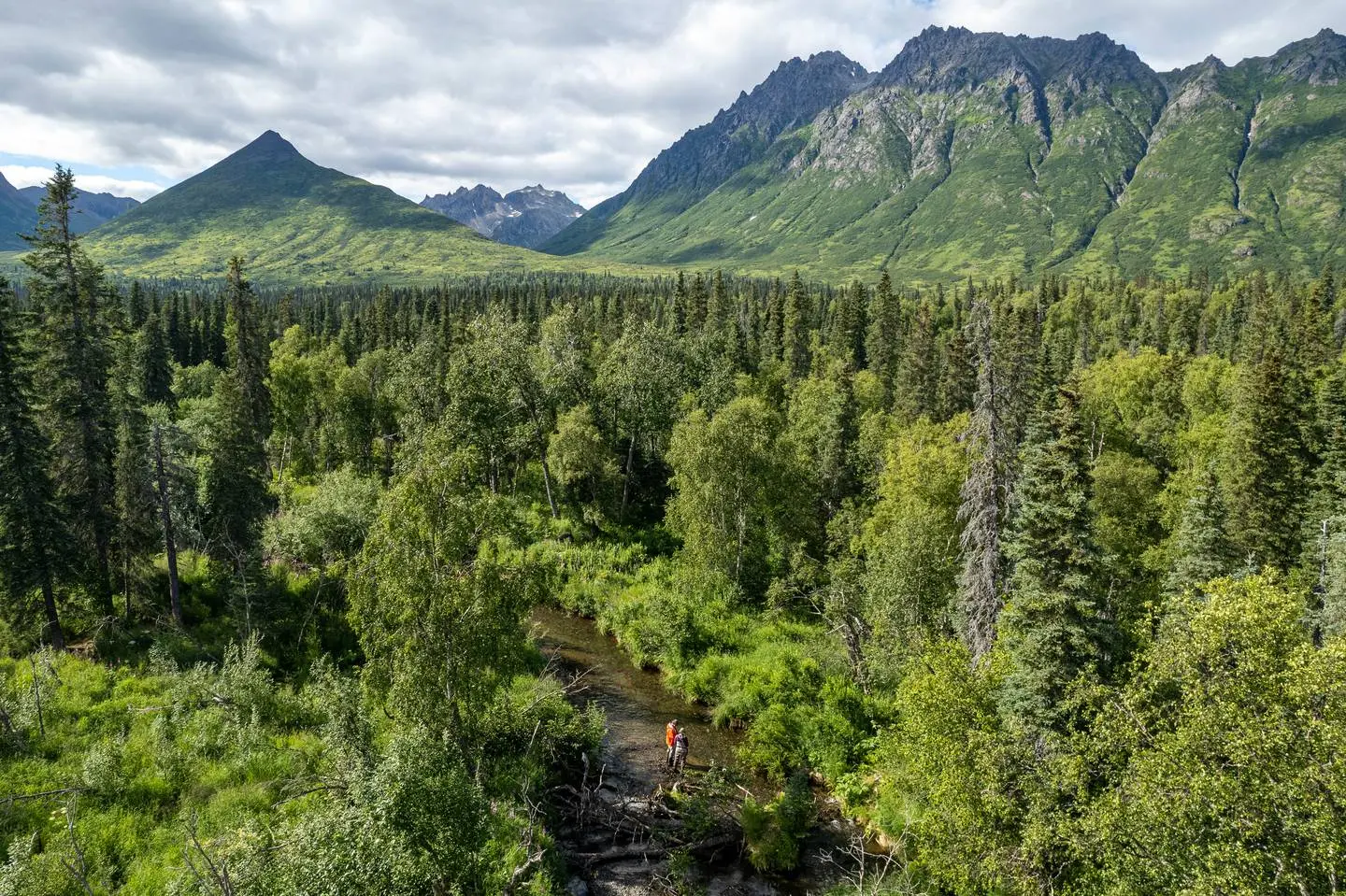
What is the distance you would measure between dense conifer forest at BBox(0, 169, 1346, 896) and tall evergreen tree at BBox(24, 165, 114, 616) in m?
0.18

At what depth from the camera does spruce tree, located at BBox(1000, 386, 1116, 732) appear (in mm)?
19984

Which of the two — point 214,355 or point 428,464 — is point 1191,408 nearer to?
point 428,464

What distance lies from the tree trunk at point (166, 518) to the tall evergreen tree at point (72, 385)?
2542 millimetres

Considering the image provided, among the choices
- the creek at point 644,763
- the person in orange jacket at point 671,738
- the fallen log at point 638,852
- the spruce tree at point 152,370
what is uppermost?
the spruce tree at point 152,370

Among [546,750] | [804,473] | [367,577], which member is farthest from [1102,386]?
[367,577]

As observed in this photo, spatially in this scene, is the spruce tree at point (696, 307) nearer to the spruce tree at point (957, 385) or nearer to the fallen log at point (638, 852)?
the spruce tree at point (957, 385)

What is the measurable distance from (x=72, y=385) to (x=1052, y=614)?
41.0m

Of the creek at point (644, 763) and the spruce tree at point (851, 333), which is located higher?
the spruce tree at point (851, 333)

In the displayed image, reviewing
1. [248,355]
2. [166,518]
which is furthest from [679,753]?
[248,355]

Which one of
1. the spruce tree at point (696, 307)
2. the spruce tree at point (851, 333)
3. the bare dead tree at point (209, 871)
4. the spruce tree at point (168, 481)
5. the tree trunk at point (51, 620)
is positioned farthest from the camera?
the spruce tree at point (696, 307)

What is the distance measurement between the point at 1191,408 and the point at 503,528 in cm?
7715

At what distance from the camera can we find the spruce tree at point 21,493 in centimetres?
2731

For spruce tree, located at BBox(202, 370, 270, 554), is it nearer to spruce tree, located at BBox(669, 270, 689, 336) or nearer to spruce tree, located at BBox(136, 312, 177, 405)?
spruce tree, located at BBox(136, 312, 177, 405)

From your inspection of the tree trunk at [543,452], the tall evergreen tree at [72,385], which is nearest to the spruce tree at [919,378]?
the tree trunk at [543,452]
